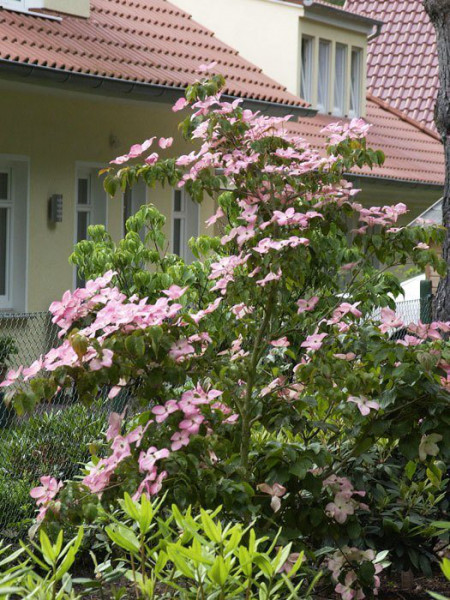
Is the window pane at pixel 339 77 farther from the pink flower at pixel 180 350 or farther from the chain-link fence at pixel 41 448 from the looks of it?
the pink flower at pixel 180 350

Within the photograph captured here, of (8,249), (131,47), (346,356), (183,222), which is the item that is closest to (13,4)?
(131,47)

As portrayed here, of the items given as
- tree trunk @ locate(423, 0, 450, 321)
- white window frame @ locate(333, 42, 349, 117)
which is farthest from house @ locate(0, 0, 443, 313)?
white window frame @ locate(333, 42, 349, 117)

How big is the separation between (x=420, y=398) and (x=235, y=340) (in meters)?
0.92

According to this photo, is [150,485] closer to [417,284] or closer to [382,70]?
[417,284]

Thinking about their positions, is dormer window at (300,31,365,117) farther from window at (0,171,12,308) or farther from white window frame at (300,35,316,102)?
window at (0,171,12,308)

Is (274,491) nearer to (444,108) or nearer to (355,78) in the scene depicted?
(444,108)

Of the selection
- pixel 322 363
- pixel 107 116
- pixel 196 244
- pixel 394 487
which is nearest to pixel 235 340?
pixel 322 363

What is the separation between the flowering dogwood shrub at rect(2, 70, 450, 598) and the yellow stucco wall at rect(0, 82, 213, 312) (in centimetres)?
753

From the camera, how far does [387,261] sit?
5422 millimetres

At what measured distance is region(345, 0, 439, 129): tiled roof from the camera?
79.9ft

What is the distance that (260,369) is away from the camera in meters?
5.49

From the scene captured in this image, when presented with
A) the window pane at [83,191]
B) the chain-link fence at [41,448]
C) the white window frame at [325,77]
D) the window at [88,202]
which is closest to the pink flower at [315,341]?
the chain-link fence at [41,448]

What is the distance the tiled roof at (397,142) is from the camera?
1925 centimetres

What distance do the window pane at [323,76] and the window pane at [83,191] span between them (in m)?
7.70
